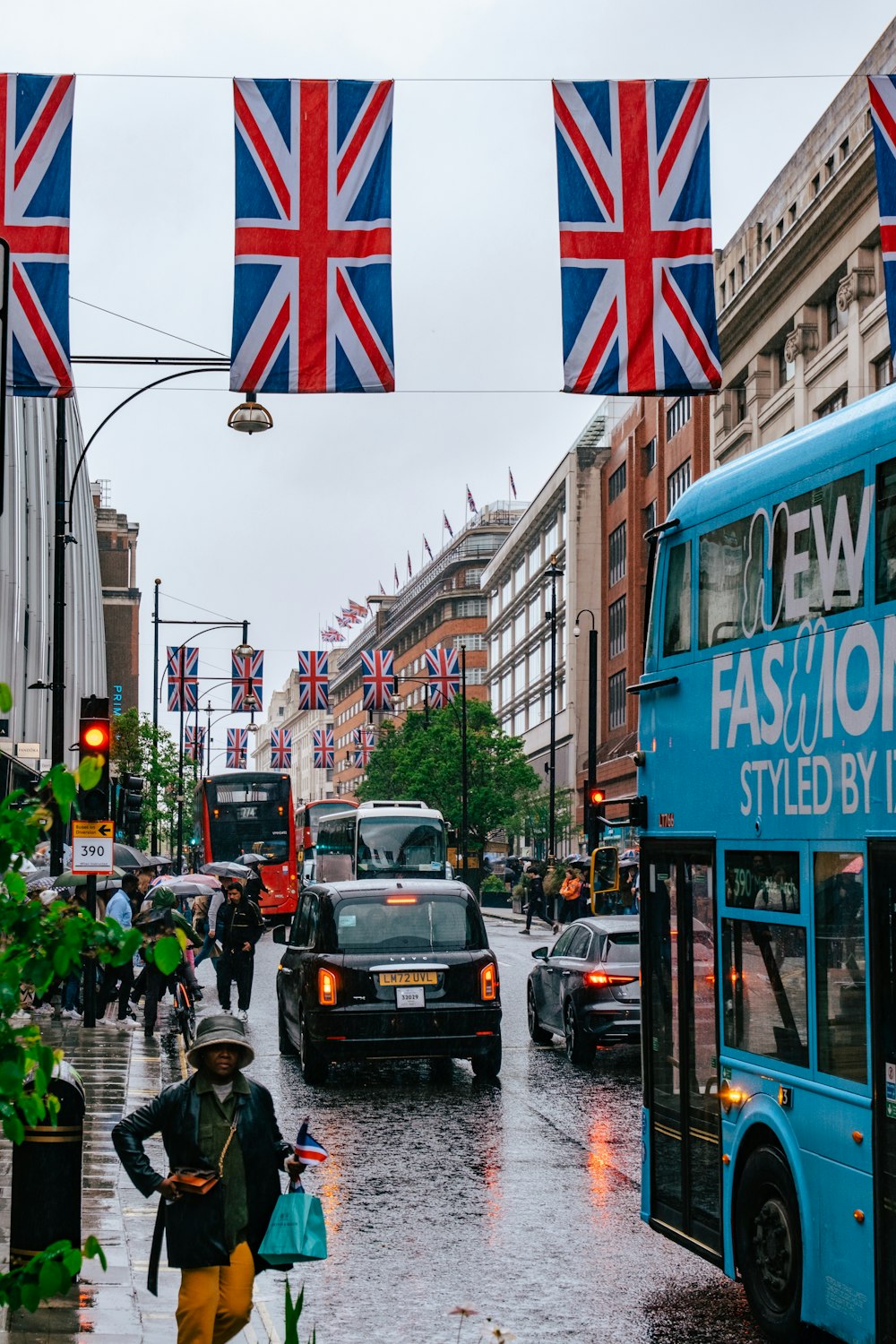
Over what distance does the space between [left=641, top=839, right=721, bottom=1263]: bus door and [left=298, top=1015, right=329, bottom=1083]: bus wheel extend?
7.46 meters

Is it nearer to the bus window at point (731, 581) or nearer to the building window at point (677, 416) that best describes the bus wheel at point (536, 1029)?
the bus window at point (731, 581)

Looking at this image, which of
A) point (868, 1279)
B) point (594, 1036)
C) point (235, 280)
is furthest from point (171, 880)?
point (868, 1279)

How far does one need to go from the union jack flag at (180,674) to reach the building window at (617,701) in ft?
78.5

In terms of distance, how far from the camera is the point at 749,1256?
8133 millimetres

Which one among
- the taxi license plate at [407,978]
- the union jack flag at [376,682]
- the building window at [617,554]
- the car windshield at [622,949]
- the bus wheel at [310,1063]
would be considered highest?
the building window at [617,554]

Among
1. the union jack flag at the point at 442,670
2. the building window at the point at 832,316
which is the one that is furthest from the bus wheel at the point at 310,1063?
the union jack flag at the point at 442,670

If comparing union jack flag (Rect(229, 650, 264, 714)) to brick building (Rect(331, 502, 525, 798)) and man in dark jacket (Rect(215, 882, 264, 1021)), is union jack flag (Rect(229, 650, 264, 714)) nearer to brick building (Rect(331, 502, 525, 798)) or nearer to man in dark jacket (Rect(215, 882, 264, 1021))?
man in dark jacket (Rect(215, 882, 264, 1021))

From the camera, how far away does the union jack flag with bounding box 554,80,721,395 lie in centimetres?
1403

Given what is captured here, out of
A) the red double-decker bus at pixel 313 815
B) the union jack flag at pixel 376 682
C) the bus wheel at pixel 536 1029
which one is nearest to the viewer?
the bus wheel at pixel 536 1029

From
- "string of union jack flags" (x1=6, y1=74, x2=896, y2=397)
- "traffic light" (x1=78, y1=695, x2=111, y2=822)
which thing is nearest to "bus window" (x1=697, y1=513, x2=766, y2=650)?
"string of union jack flags" (x1=6, y1=74, x2=896, y2=397)

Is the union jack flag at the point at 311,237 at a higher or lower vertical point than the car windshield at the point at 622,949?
higher

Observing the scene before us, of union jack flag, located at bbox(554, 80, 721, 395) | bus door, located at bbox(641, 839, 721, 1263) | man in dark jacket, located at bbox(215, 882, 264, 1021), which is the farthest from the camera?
man in dark jacket, located at bbox(215, 882, 264, 1021)

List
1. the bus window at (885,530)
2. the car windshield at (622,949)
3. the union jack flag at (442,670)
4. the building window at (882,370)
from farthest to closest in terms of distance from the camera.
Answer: the union jack flag at (442,670) → the building window at (882,370) → the car windshield at (622,949) → the bus window at (885,530)

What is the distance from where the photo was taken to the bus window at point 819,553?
7371 mm
